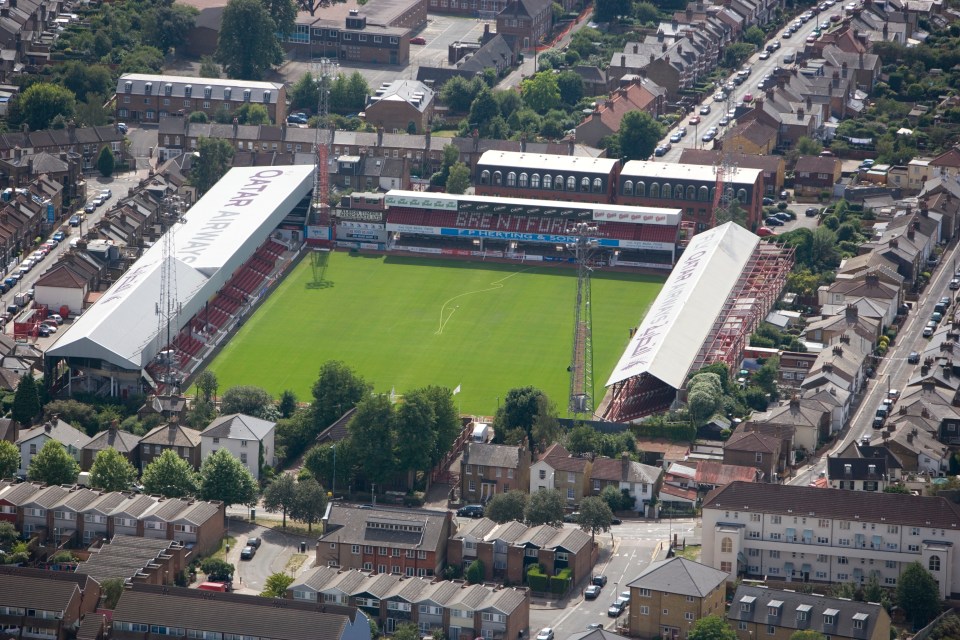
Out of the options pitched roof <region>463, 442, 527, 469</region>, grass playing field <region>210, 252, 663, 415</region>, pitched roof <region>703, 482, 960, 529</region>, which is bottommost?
grass playing field <region>210, 252, 663, 415</region>

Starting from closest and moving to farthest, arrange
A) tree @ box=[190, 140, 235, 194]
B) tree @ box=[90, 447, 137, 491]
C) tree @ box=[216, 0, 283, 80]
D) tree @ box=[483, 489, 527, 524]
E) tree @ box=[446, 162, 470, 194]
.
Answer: tree @ box=[483, 489, 527, 524], tree @ box=[90, 447, 137, 491], tree @ box=[190, 140, 235, 194], tree @ box=[446, 162, 470, 194], tree @ box=[216, 0, 283, 80]

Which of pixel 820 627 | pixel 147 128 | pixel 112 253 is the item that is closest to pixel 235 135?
pixel 147 128

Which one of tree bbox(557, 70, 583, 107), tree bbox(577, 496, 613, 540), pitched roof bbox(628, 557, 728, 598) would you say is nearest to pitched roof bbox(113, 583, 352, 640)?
pitched roof bbox(628, 557, 728, 598)

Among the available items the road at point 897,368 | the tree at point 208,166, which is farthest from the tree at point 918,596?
the tree at point 208,166

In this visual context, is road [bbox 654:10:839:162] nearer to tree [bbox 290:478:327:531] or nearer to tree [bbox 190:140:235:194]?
tree [bbox 190:140:235:194]

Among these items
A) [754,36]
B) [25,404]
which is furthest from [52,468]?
[754,36]

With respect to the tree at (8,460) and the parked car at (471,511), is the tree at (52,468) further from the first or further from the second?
the parked car at (471,511)

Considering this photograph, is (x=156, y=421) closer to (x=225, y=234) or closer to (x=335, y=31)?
(x=225, y=234)
